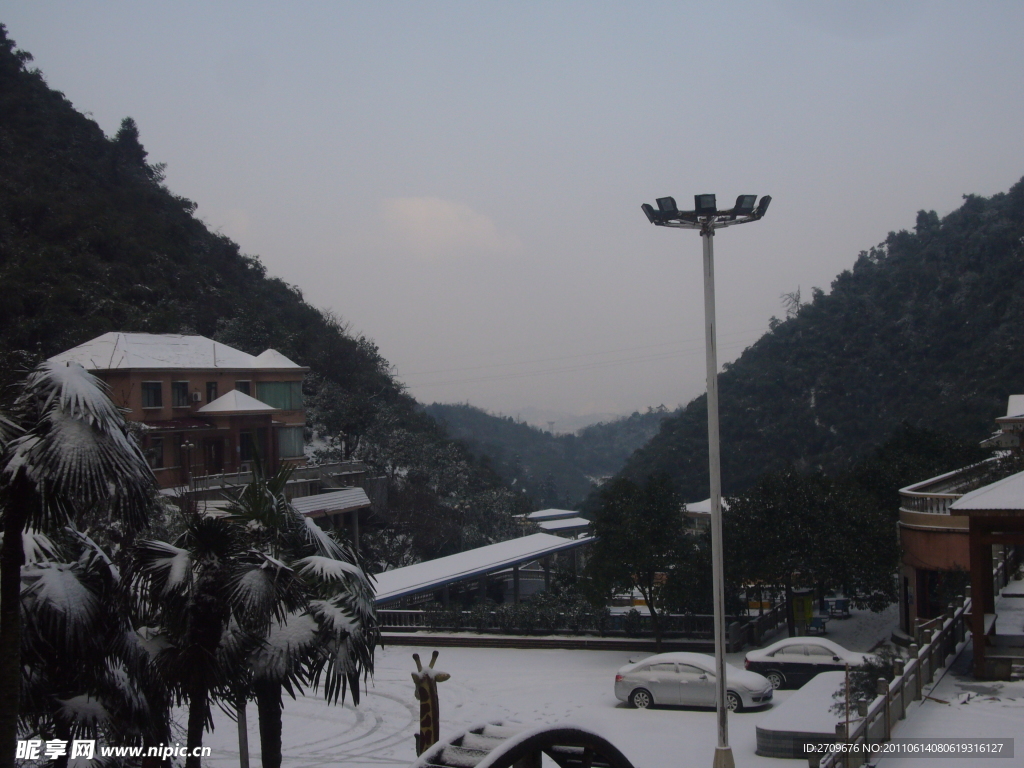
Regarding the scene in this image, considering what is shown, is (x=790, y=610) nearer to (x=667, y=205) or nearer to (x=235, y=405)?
(x=667, y=205)

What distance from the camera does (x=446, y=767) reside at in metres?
4.82

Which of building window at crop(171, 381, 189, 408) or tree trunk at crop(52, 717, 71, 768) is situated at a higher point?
building window at crop(171, 381, 189, 408)

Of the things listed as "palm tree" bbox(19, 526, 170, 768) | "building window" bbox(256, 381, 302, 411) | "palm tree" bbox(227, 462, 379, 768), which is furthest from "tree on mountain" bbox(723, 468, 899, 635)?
"building window" bbox(256, 381, 302, 411)

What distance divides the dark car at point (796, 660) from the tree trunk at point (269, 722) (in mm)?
13242

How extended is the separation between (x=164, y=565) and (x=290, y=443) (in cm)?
3399

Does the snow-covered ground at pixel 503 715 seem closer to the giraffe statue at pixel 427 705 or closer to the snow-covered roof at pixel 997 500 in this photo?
the giraffe statue at pixel 427 705

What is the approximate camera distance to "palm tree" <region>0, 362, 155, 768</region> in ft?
19.1

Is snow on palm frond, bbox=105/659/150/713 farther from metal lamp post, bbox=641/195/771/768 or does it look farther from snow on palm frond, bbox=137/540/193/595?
metal lamp post, bbox=641/195/771/768

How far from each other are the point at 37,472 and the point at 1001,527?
58.3 ft

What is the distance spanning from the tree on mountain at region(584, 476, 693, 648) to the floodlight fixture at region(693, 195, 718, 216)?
13212mm

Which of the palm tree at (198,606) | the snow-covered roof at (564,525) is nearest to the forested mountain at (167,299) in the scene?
the snow-covered roof at (564,525)

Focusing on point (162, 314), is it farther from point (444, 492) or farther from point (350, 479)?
point (444, 492)

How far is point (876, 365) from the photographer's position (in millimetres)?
74688

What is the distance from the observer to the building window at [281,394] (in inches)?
1631
